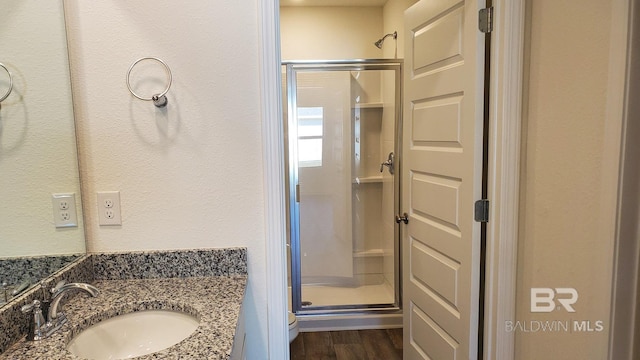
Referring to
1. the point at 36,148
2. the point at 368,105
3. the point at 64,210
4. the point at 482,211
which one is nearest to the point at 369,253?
the point at 368,105

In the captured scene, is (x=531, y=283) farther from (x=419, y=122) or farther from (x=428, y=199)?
(x=419, y=122)

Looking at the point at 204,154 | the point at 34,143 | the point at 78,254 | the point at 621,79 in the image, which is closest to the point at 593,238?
the point at 621,79

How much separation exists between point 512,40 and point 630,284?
0.91m

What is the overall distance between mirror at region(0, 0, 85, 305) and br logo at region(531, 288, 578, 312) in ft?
5.46

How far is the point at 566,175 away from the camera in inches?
47.9

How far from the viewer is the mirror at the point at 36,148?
1.06m

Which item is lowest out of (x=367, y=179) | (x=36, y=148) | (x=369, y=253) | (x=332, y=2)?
(x=369, y=253)

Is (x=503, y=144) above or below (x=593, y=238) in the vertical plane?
above

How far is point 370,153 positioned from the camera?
3203 millimetres

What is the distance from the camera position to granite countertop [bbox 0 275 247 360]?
0.82 metres

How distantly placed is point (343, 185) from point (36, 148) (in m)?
2.37

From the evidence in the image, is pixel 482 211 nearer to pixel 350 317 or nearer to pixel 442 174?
pixel 442 174

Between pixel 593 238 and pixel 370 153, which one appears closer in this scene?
pixel 593 238

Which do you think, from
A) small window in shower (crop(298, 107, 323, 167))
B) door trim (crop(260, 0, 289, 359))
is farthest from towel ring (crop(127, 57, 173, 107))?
A: small window in shower (crop(298, 107, 323, 167))
